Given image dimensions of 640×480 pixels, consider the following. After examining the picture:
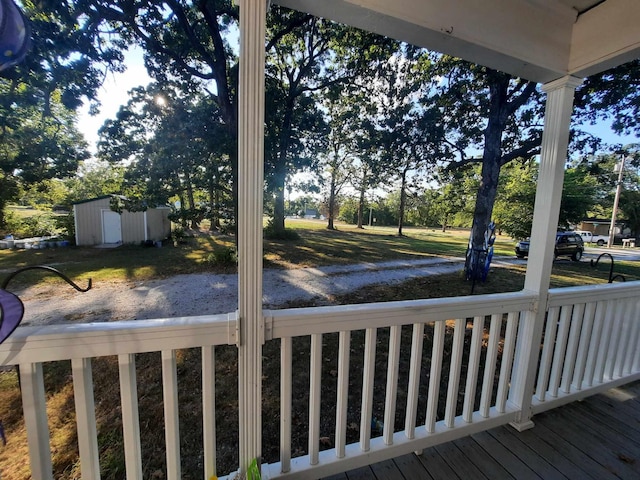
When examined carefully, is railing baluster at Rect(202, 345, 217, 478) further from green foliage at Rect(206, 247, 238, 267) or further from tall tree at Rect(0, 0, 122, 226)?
green foliage at Rect(206, 247, 238, 267)

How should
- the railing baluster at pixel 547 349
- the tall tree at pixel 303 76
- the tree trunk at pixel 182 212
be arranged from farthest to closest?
the tree trunk at pixel 182 212
the tall tree at pixel 303 76
the railing baluster at pixel 547 349

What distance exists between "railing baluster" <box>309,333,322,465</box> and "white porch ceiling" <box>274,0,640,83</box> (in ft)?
3.89

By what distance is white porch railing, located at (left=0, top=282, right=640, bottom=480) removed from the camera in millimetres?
792

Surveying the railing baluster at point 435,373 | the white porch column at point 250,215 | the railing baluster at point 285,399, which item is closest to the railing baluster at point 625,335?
the railing baluster at point 435,373

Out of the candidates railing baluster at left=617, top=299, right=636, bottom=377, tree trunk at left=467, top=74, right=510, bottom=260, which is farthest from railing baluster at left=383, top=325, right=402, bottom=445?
tree trunk at left=467, top=74, right=510, bottom=260

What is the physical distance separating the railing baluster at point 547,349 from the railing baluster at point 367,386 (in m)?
1.14

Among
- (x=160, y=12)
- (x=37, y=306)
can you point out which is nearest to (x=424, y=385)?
(x=37, y=306)

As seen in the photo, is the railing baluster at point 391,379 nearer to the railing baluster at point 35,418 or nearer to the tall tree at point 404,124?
the railing baluster at point 35,418

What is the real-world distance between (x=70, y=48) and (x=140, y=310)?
2341 millimetres

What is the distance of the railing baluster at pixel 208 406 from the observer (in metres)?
0.91

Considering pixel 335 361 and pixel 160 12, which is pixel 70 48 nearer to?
pixel 160 12

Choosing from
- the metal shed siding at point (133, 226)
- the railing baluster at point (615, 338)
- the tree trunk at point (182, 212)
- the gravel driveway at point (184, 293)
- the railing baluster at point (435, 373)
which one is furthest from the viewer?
the tree trunk at point (182, 212)

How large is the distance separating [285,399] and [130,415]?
20.8 inches

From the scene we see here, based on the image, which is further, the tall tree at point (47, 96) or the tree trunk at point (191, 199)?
the tree trunk at point (191, 199)
